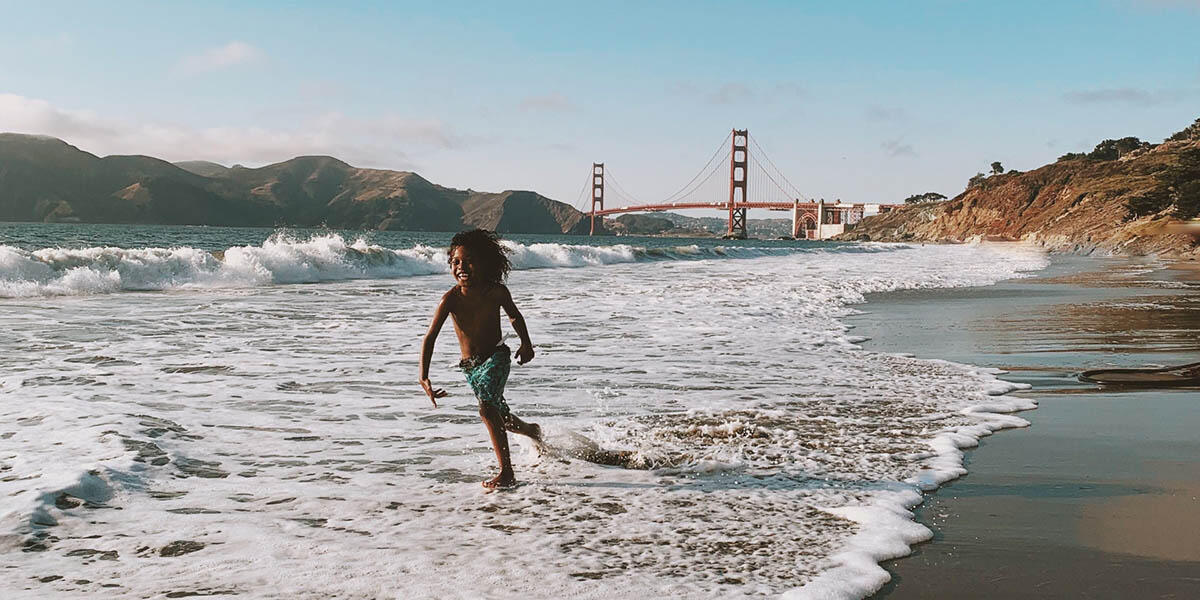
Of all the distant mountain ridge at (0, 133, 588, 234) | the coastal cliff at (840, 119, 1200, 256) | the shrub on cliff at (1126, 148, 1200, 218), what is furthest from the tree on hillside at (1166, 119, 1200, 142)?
the distant mountain ridge at (0, 133, 588, 234)

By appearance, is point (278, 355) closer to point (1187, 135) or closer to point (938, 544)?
point (938, 544)

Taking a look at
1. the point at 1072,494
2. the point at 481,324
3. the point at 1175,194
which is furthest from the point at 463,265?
the point at 1175,194

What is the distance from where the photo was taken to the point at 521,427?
140 inches

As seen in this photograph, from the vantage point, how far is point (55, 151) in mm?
97625

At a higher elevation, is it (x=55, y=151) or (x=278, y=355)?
(x=55, y=151)

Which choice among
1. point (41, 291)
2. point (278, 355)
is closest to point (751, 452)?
point (278, 355)

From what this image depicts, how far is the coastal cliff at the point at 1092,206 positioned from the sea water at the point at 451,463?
93.8 feet

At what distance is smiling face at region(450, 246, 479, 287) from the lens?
3.36m

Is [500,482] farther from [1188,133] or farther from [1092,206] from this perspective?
[1188,133]

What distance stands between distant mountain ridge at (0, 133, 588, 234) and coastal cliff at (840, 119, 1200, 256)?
48.4 metres

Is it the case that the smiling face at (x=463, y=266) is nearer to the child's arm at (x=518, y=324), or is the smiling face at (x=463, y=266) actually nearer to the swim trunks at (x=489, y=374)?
the child's arm at (x=518, y=324)

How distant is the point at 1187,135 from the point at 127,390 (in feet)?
291

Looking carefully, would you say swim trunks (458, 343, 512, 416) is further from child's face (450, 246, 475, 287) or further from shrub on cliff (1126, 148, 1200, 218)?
shrub on cliff (1126, 148, 1200, 218)

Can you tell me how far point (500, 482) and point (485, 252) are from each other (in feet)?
3.04
